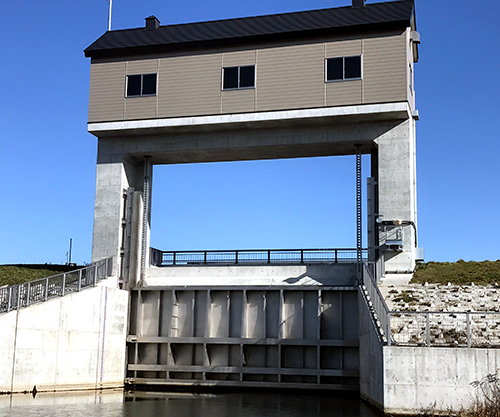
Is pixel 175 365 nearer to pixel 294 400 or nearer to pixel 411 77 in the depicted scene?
pixel 294 400

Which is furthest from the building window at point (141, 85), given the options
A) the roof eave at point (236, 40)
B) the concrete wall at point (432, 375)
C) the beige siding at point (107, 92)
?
the concrete wall at point (432, 375)

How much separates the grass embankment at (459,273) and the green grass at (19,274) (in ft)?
59.8

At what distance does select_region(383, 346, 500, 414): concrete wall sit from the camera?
66.7ft

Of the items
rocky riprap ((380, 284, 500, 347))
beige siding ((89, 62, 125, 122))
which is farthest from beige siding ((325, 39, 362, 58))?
rocky riprap ((380, 284, 500, 347))

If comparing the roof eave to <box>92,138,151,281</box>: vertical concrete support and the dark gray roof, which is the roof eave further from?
<box>92,138,151,281</box>: vertical concrete support

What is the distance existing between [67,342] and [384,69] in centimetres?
1879

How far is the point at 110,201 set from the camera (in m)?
35.9

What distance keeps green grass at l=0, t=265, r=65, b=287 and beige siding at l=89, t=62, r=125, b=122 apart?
A: 27.2ft

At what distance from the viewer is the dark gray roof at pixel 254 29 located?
3353cm

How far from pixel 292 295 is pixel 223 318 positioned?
139 inches

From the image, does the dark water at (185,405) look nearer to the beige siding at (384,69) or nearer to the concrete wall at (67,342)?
the concrete wall at (67,342)

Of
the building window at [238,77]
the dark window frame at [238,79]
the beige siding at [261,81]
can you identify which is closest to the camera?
the beige siding at [261,81]

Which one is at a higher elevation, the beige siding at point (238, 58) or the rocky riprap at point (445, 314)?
the beige siding at point (238, 58)

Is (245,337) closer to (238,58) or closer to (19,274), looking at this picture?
(19,274)
